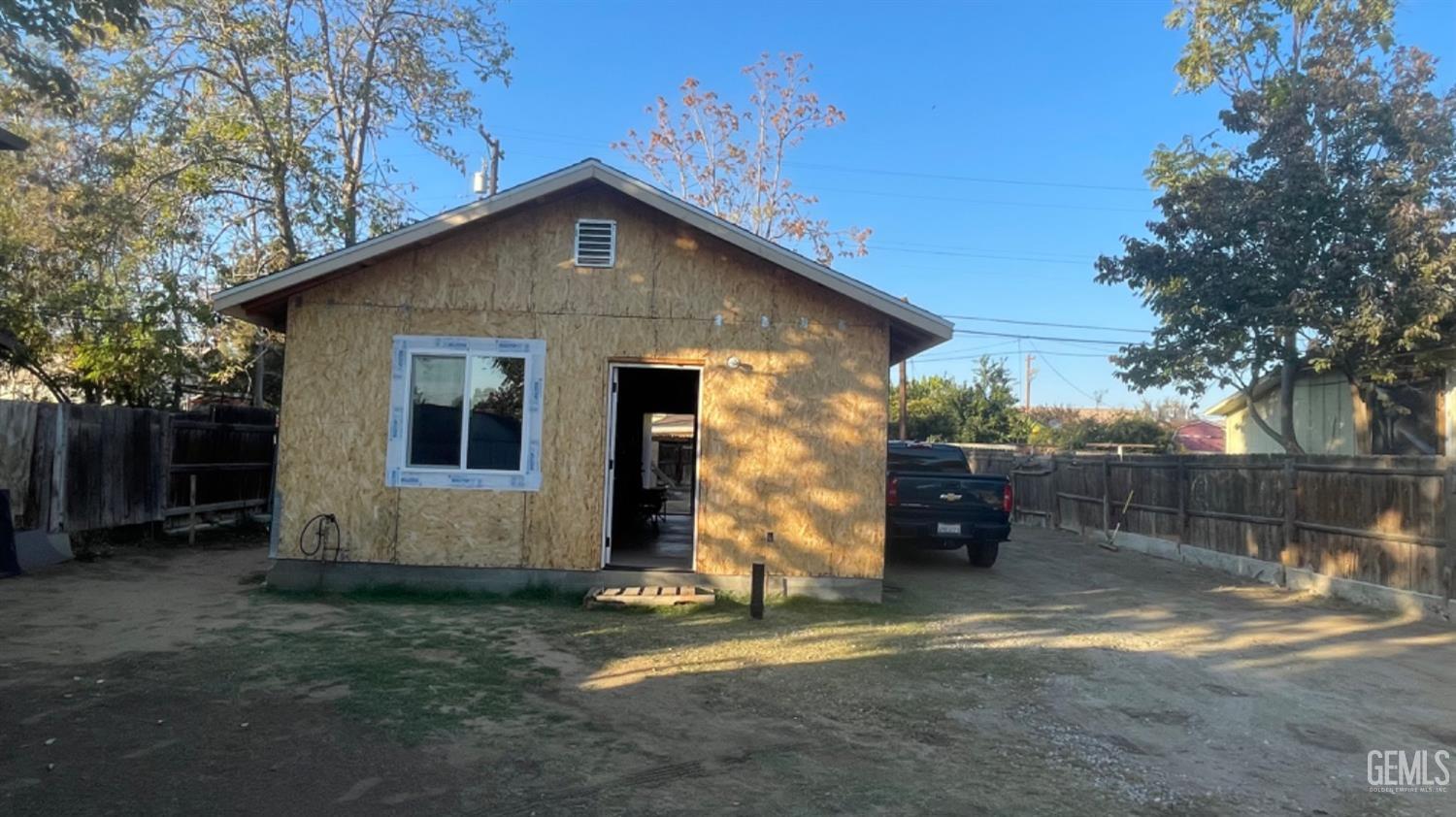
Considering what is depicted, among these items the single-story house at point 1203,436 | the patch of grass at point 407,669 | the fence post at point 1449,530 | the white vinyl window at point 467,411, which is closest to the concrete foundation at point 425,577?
the white vinyl window at point 467,411

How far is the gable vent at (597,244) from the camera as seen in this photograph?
9.87 m

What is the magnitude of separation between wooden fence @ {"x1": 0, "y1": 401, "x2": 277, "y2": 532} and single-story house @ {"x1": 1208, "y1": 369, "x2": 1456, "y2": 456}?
1941 cm

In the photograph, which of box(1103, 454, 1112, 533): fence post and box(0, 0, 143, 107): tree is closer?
box(0, 0, 143, 107): tree

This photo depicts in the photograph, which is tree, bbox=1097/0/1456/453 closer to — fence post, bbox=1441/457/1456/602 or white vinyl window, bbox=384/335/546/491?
fence post, bbox=1441/457/1456/602

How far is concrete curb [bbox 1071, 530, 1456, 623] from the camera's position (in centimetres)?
982

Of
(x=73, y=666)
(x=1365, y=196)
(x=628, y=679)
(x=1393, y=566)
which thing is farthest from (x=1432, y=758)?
(x=1365, y=196)

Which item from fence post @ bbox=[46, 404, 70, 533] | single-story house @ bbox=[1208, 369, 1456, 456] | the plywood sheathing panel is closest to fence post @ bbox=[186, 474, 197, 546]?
fence post @ bbox=[46, 404, 70, 533]

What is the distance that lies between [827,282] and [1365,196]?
11034 millimetres

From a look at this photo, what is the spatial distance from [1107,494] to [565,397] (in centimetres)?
1239

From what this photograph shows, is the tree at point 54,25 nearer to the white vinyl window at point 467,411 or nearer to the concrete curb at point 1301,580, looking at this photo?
the white vinyl window at point 467,411

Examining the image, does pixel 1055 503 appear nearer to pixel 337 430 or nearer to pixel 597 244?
pixel 597 244

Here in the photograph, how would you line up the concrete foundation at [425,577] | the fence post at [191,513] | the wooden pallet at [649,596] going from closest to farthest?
1. the wooden pallet at [649,596]
2. the concrete foundation at [425,577]
3. the fence post at [191,513]

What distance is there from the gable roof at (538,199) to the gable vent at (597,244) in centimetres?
46

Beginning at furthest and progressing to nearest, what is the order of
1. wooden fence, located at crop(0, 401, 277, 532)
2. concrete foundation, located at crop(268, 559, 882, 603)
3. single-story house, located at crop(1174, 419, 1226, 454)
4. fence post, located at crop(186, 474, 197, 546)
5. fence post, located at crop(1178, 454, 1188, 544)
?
1. single-story house, located at crop(1174, 419, 1226, 454)
2. fence post, located at crop(1178, 454, 1188, 544)
3. fence post, located at crop(186, 474, 197, 546)
4. wooden fence, located at crop(0, 401, 277, 532)
5. concrete foundation, located at crop(268, 559, 882, 603)
